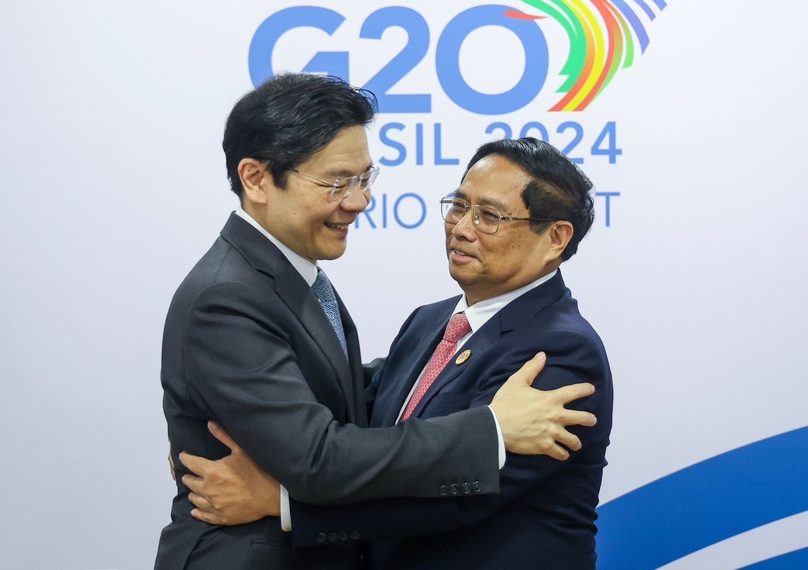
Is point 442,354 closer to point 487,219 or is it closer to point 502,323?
point 502,323

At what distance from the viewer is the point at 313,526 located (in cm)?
183

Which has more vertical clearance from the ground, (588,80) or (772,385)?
(588,80)

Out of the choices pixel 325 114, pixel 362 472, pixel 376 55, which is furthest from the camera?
pixel 376 55

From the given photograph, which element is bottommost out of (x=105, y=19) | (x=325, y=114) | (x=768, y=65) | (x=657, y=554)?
(x=657, y=554)

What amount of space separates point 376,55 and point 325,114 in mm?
1467

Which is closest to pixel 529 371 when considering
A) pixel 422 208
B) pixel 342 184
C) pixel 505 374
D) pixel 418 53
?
pixel 505 374

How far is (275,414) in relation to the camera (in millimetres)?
1724

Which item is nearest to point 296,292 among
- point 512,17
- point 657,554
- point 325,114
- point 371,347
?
point 325,114

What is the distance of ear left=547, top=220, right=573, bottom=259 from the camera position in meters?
2.24

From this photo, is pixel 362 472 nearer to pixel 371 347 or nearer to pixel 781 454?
pixel 371 347

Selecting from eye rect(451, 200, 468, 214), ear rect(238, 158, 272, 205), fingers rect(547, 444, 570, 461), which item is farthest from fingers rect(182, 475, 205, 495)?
eye rect(451, 200, 468, 214)

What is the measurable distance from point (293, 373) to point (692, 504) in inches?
86.6

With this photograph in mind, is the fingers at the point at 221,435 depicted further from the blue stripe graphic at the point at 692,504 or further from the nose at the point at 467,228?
the blue stripe graphic at the point at 692,504

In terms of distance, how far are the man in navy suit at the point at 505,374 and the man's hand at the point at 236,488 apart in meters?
0.06
